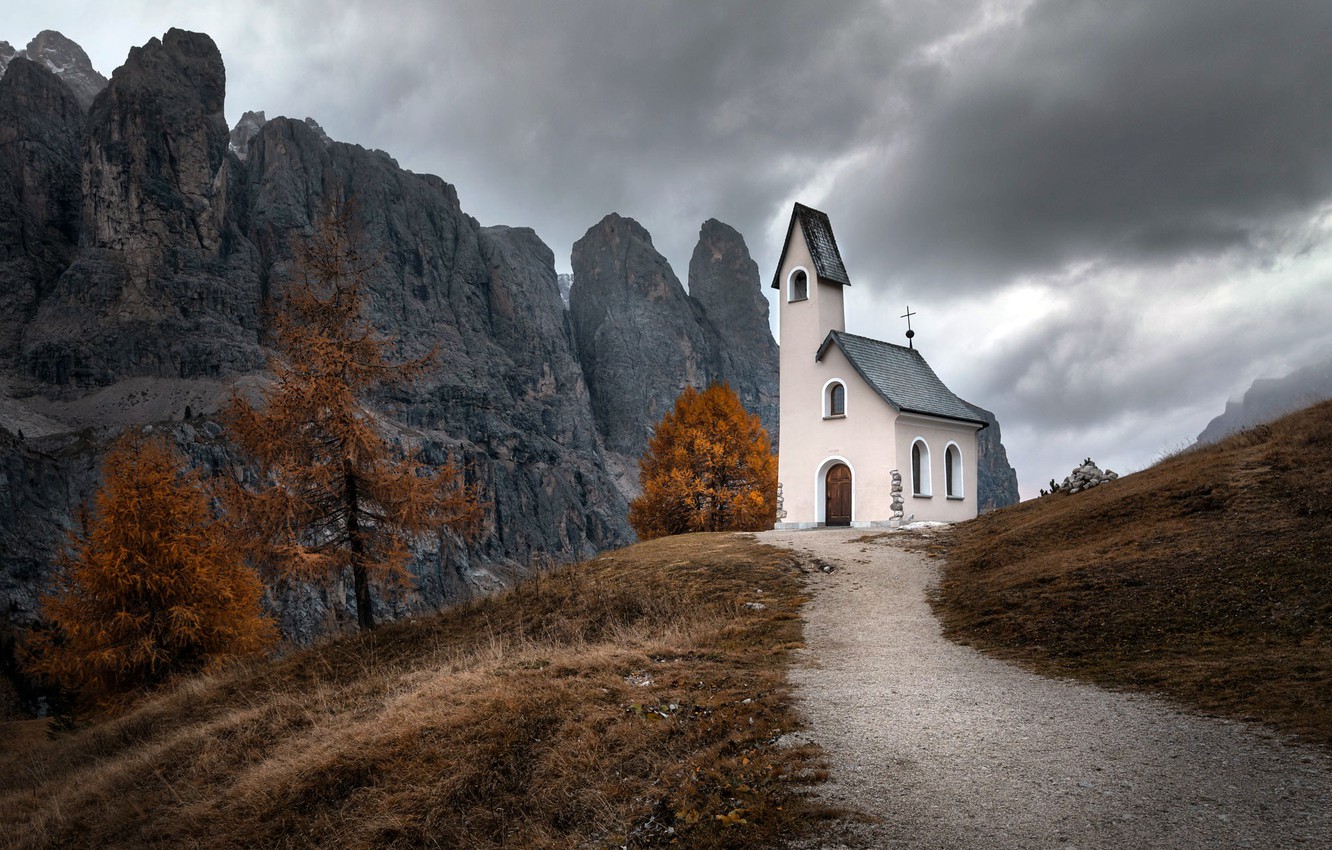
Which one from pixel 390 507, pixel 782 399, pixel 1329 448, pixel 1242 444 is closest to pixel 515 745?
pixel 390 507

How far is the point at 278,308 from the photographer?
16547mm

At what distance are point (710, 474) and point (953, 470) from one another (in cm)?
1012

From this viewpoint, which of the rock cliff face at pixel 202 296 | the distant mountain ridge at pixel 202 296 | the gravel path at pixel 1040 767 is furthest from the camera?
the rock cliff face at pixel 202 296

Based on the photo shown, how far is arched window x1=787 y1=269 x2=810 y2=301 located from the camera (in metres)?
30.0

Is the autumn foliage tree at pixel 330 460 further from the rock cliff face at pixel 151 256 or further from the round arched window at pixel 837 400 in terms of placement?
the rock cliff face at pixel 151 256

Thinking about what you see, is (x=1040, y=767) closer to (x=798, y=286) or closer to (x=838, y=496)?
(x=838, y=496)

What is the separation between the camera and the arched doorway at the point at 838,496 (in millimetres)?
27359

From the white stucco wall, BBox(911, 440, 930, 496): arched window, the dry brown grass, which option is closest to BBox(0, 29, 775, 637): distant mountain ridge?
the white stucco wall

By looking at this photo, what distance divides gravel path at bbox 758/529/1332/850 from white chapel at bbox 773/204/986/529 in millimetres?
17770

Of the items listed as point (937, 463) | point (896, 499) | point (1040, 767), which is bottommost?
point (1040, 767)

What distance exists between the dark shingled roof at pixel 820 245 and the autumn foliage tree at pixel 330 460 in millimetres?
17612

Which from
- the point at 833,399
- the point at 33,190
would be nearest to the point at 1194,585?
the point at 833,399

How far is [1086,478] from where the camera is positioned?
20.5 metres

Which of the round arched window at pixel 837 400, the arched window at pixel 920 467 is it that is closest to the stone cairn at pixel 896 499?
the arched window at pixel 920 467
